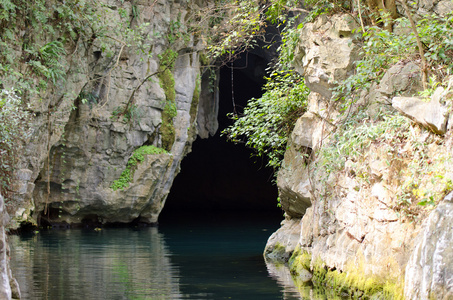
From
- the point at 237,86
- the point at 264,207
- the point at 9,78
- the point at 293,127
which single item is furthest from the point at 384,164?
the point at 264,207

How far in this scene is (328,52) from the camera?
10070 mm

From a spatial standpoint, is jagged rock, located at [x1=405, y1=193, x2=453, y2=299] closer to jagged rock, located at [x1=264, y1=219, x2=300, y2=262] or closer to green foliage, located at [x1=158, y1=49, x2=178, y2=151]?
jagged rock, located at [x1=264, y1=219, x2=300, y2=262]

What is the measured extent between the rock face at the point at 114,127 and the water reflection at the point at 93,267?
2.36 m

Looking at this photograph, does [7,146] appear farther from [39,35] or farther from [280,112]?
[39,35]

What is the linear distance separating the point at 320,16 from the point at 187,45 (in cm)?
1004

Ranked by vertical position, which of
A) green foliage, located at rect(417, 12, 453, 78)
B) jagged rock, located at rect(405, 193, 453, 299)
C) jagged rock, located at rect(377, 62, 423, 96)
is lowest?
jagged rock, located at rect(405, 193, 453, 299)

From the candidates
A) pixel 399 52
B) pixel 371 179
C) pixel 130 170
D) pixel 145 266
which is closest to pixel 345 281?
pixel 371 179

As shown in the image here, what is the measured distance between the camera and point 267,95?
1316 centimetres

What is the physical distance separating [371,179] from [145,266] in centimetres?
481

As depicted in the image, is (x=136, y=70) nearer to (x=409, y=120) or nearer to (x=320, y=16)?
(x=320, y=16)

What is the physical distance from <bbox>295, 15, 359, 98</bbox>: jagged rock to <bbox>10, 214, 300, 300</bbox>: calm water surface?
3516mm

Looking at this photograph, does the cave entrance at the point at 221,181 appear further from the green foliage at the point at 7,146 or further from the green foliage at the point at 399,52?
the green foliage at the point at 7,146

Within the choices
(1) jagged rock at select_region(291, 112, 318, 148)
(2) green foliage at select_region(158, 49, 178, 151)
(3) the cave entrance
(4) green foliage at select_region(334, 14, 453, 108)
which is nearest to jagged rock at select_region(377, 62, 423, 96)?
(4) green foliage at select_region(334, 14, 453, 108)

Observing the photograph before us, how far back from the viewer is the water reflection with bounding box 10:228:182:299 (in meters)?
7.98
